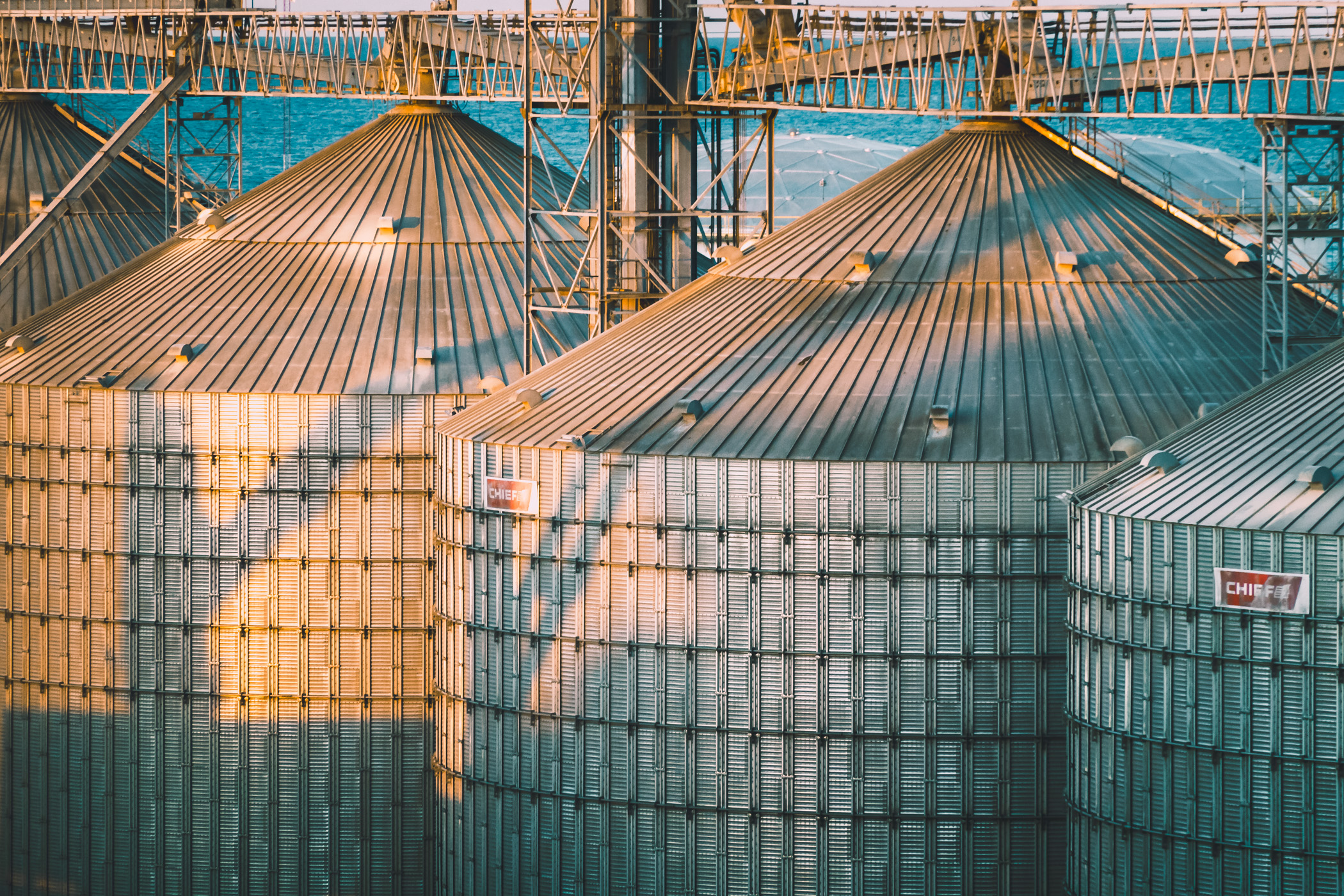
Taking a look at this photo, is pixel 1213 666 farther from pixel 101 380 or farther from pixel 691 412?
pixel 101 380

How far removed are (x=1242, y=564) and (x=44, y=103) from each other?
69316 mm

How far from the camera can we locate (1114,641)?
5531cm

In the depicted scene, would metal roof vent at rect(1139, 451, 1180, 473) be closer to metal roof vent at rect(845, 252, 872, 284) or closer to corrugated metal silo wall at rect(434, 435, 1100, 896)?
corrugated metal silo wall at rect(434, 435, 1100, 896)

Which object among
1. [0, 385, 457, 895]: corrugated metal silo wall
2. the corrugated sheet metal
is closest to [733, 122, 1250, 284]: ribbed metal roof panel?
the corrugated sheet metal

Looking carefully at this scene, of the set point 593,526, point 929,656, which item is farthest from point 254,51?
point 929,656

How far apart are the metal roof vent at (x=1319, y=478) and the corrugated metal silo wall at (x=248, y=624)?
3208cm

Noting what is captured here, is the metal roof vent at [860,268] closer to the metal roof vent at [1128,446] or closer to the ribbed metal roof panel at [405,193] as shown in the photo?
the metal roof vent at [1128,446]

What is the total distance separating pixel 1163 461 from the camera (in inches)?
2227

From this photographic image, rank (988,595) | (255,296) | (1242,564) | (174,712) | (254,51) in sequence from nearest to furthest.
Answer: (1242,564), (988,595), (174,712), (255,296), (254,51)

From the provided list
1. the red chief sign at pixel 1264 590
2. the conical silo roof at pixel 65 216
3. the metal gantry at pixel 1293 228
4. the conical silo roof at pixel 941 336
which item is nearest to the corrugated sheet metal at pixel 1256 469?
the red chief sign at pixel 1264 590

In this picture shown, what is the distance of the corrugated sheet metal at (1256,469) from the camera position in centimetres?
5266

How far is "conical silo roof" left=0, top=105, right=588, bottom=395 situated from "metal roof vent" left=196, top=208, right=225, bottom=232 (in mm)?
222

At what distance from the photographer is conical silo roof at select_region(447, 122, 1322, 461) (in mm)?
62781

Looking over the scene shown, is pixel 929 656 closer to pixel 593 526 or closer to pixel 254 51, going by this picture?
pixel 593 526
